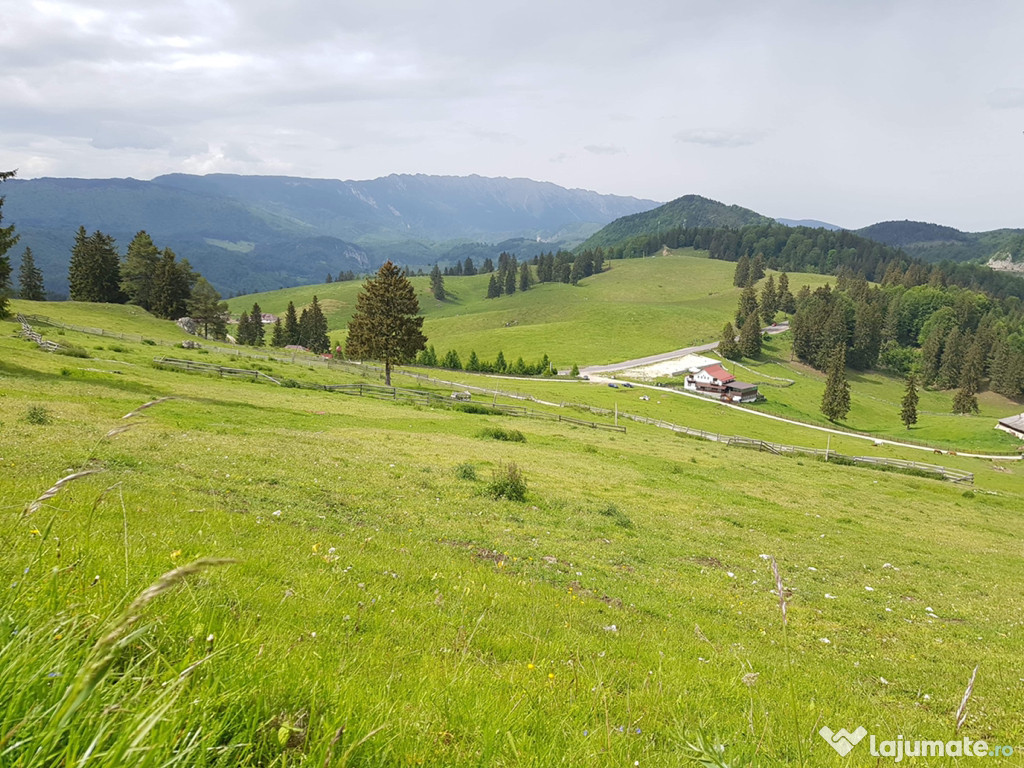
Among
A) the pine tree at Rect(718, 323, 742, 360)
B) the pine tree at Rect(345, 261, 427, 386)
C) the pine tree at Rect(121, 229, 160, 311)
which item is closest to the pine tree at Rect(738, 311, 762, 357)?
the pine tree at Rect(718, 323, 742, 360)

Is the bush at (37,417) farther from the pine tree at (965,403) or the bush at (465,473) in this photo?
the pine tree at (965,403)

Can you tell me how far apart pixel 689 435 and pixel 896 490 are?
24815 mm

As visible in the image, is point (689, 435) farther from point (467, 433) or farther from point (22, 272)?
point (22, 272)

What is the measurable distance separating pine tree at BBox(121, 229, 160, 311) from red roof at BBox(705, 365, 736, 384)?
110 meters

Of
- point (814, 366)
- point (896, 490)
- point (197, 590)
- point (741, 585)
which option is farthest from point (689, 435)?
point (814, 366)

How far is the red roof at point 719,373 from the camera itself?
11133 cm

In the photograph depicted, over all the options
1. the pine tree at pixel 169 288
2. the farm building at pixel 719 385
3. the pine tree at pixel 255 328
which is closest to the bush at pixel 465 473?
the pine tree at pixel 169 288

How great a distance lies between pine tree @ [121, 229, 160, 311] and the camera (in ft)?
287

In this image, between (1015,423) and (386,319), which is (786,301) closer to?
(1015,423)

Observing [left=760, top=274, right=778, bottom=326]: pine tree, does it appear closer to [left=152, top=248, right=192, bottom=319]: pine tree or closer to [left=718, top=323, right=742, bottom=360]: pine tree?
[left=718, top=323, right=742, bottom=360]: pine tree

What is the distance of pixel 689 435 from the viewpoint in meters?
63.0

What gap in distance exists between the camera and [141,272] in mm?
89250

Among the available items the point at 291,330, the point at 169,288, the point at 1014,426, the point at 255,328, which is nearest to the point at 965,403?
the point at 1014,426

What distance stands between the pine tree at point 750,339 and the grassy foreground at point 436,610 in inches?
4989
